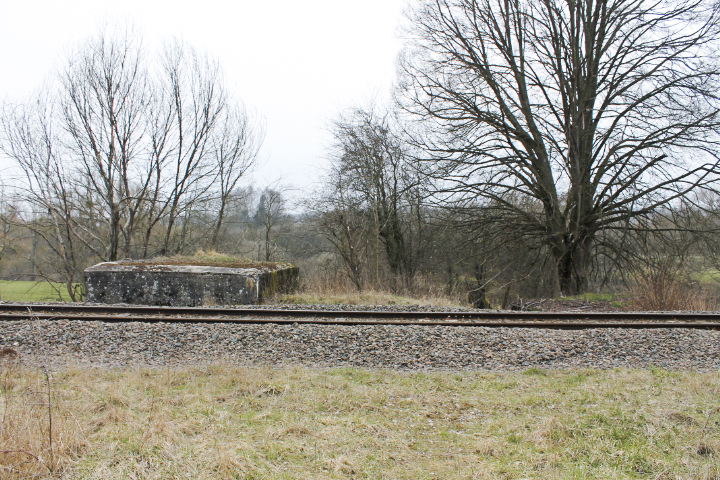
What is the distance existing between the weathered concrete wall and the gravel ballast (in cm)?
346

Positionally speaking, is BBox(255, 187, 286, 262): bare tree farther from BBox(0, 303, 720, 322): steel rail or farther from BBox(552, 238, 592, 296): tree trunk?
BBox(0, 303, 720, 322): steel rail

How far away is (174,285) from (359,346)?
642 centimetres

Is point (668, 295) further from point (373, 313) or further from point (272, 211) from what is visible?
point (272, 211)

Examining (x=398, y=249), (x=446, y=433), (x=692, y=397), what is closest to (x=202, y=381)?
(x=446, y=433)

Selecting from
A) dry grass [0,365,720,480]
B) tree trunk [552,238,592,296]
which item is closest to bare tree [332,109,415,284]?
tree trunk [552,238,592,296]

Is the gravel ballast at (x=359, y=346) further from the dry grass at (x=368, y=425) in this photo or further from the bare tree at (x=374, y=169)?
the bare tree at (x=374, y=169)

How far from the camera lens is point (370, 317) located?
29.0 feet

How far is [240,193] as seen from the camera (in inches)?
1010

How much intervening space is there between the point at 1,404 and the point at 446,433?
3.79m

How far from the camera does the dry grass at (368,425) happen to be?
3.12 meters

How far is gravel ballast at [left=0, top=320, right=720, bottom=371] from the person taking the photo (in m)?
6.09

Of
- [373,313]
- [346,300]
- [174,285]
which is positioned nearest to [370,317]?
[373,313]

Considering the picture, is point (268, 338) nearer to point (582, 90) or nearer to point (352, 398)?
point (352, 398)

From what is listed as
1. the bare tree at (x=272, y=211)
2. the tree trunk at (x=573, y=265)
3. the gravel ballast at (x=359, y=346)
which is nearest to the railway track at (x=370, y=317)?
the gravel ballast at (x=359, y=346)
